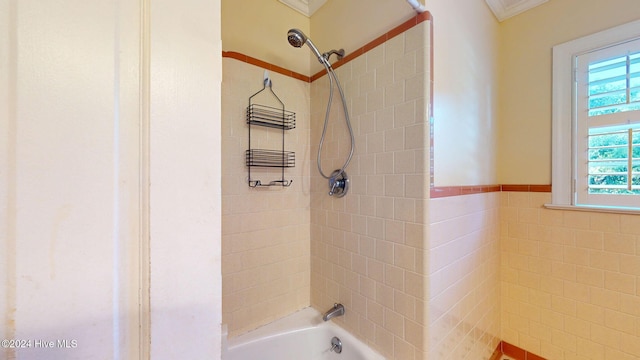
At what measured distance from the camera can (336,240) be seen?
57.4 inches

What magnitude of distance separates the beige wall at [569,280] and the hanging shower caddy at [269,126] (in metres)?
1.58

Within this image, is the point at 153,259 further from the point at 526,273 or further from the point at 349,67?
the point at 526,273

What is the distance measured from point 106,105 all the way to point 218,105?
140 millimetres

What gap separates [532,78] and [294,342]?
7.50 feet

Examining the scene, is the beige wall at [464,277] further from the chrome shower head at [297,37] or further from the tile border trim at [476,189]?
the chrome shower head at [297,37]

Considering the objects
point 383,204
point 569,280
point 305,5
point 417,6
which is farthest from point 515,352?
point 305,5

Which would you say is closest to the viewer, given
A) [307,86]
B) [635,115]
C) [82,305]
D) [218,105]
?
[82,305]

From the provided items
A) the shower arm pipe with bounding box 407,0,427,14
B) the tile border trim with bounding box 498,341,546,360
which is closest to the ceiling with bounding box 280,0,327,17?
the shower arm pipe with bounding box 407,0,427,14

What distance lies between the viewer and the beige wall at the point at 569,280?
1214 mm

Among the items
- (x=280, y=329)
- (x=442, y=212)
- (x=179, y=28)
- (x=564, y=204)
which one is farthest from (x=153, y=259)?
(x=564, y=204)

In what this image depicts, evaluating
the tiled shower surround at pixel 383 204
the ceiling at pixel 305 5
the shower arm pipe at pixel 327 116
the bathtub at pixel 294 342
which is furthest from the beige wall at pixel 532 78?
the bathtub at pixel 294 342

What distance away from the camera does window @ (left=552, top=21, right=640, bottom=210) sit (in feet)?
3.94

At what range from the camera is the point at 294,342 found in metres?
1.40

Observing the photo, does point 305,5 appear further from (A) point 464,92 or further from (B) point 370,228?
(B) point 370,228
